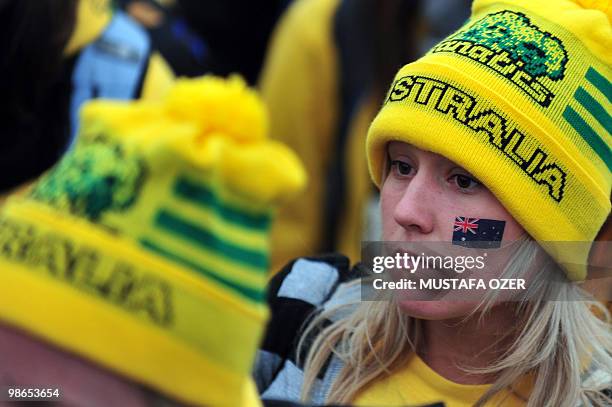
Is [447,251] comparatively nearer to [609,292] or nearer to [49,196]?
[609,292]

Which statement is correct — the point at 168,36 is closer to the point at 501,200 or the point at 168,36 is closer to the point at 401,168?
the point at 401,168

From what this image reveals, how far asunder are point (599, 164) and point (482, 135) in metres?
0.25

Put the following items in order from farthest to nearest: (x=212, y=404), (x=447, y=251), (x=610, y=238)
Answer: (x=610, y=238) < (x=447, y=251) < (x=212, y=404)

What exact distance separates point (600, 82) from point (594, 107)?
0.06 meters

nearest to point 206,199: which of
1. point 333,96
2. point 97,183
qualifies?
point 97,183

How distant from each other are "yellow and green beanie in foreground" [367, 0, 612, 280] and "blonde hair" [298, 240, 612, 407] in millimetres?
70

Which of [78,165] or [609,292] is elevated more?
[78,165]

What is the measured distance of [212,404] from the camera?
1.60 meters

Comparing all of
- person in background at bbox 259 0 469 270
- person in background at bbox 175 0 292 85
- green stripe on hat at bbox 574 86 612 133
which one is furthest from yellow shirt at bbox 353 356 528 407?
person in background at bbox 175 0 292 85

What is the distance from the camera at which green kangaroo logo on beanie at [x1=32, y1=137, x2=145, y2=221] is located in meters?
1.58

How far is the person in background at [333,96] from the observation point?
4.10 metres

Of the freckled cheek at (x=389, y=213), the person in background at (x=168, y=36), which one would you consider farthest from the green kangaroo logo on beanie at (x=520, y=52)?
the person in background at (x=168, y=36)

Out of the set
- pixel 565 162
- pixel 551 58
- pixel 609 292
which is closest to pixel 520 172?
pixel 565 162

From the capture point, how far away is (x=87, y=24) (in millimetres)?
3295
